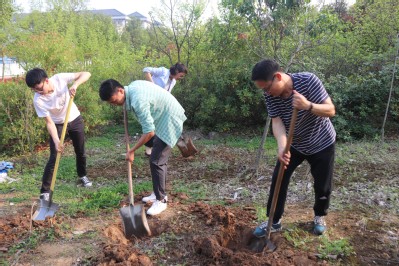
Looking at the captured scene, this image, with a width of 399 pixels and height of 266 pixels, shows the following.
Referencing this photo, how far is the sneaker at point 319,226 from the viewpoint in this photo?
3145 mm

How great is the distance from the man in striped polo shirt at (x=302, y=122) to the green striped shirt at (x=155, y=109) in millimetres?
1169

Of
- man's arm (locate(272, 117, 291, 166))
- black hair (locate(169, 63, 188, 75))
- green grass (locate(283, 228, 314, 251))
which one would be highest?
black hair (locate(169, 63, 188, 75))

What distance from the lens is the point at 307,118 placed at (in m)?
2.70

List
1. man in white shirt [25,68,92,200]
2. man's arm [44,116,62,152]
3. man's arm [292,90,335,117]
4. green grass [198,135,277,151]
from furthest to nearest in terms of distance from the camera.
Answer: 1. green grass [198,135,277,151]
2. man's arm [44,116,62,152]
3. man in white shirt [25,68,92,200]
4. man's arm [292,90,335,117]

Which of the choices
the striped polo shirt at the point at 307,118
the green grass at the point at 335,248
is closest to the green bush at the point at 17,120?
the striped polo shirt at the point at 307,118

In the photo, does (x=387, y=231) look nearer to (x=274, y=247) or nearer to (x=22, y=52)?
(x=274, y=247)

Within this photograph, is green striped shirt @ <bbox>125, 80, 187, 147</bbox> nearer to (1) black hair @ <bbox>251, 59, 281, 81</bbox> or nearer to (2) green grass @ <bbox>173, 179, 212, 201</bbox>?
(2) green grass @ <bbox>173, 179, 212, 201</bbox>

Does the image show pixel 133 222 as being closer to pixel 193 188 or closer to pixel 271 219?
pixel 271 219

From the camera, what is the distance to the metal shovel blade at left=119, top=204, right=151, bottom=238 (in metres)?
3.30

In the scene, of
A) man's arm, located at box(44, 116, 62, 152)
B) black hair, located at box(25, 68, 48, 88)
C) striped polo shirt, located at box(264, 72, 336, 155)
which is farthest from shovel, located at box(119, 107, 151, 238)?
black hair, located at box(25, 68, 48, 88)

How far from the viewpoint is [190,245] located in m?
3.10

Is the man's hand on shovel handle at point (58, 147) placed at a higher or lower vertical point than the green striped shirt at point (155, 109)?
lower

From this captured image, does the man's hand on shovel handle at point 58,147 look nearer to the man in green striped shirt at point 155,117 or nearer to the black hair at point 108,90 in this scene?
the man in green striped shirt at point 155,117

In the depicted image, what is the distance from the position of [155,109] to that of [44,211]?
1.63 meters
